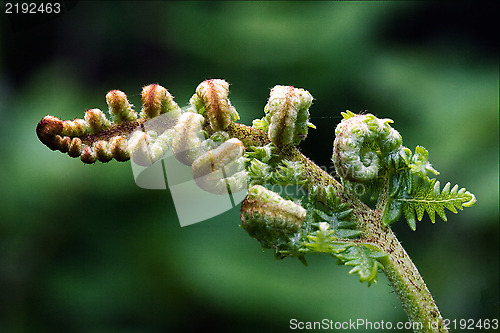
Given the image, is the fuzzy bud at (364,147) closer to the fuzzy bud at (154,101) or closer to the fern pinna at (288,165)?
the fern pinna at (288,165)

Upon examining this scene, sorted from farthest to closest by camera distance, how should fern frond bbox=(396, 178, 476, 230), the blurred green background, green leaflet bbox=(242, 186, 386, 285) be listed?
the blurred green background < fern frond bbox=(396, 178, 476, 230) < green leaflet bbox=(242, 186, 386, 285)

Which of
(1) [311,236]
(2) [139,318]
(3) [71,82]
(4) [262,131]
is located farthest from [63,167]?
(1) [311,236]

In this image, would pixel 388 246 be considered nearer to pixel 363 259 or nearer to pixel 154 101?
pixel 363 259

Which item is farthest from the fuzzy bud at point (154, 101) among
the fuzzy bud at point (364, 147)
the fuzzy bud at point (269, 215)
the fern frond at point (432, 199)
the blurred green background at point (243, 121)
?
the blurred green background at point (243, 121)

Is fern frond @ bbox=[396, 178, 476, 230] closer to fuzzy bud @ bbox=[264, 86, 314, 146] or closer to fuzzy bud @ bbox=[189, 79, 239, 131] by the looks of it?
fuzzy bud @ bbox=[264, 86, 314, 146]

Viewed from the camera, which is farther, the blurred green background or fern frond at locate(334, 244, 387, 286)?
the blurred green background

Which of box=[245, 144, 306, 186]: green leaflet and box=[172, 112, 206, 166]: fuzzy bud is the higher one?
box=[172, 112, 206, 166]: fuzzy bud

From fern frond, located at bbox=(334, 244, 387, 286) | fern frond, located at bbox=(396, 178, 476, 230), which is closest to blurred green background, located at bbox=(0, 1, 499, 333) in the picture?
fern frond, located at bbox=(396, 178, 476, 230)
